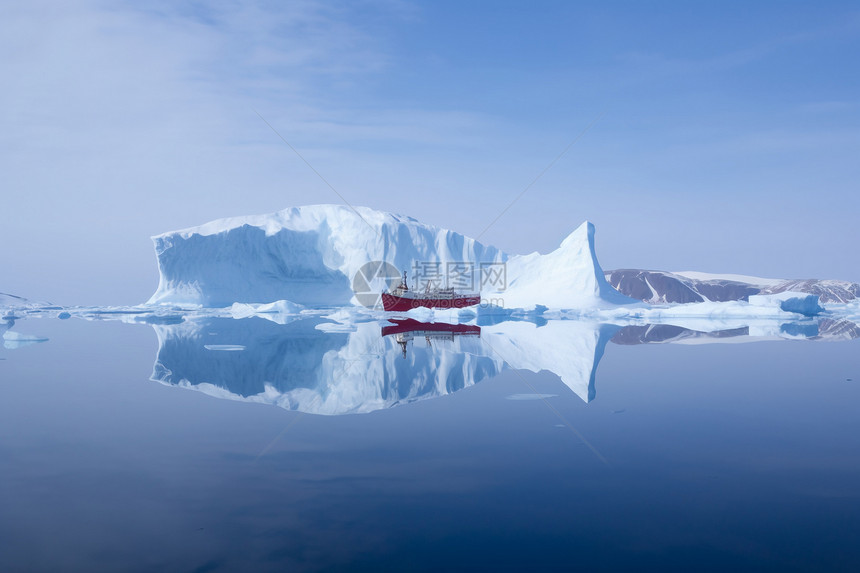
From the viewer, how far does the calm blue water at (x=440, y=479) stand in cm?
280

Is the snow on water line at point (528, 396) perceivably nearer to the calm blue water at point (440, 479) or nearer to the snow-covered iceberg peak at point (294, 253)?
the calm blue water at point (440, 479)

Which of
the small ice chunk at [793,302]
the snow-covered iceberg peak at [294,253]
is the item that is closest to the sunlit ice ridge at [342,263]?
the snow-covered iceberg peak at [294,253]

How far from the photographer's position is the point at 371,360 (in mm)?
9922

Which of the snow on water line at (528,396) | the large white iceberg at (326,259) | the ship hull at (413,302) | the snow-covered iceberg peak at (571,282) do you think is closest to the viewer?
the snow on water line at (528,396)

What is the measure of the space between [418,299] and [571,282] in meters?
7.51

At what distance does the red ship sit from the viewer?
28.3 metres

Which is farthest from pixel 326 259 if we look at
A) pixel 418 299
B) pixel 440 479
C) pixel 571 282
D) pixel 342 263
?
pixel 440 479

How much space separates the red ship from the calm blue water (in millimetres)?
20783

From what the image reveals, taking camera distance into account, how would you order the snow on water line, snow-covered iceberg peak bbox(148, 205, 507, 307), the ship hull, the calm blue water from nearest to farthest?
1. the calm blue water
2. the snow on water line
3. the ship hull
4. snow-covered iceberg peak bbox(148, 205, 507, 307)

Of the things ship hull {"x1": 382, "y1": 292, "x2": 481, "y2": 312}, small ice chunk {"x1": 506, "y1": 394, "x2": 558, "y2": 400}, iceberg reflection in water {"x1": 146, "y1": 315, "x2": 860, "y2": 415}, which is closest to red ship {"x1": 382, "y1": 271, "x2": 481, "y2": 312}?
ship hull {"x1": 382, "y1": 292, "x2": 481, "y2": 312}

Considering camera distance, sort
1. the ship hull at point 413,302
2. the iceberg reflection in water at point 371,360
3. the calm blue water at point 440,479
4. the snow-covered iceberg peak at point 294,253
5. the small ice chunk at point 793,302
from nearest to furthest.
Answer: the calm blue water at point 440,479 → the iceberg reflection in water at point 371,360 → the small ice chunk at point 793,302 → the ship hull at point 413,302 → the snow-covered iceberg peak at point 294,253

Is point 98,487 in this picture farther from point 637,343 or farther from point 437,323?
point 437,323

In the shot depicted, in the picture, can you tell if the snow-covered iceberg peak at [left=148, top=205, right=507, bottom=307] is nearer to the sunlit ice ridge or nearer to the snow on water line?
the sunlit ice ridge

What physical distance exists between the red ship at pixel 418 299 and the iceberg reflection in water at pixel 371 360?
442 inches
